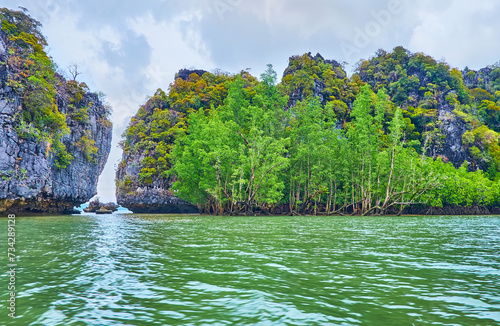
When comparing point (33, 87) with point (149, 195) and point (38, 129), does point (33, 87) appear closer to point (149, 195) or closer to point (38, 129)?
point (38, 129)

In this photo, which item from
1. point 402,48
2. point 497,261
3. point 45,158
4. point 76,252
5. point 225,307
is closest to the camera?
point 225,307

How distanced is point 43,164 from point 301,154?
31513 millimetres

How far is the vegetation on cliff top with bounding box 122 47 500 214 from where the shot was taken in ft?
132

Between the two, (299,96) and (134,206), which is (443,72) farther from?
(134,206)

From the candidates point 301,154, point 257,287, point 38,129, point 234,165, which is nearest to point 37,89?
point 38,129

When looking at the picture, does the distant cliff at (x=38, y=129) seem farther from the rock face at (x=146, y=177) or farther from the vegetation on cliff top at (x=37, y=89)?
the rock face at (x=146, y=177)

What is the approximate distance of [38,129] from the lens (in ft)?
115

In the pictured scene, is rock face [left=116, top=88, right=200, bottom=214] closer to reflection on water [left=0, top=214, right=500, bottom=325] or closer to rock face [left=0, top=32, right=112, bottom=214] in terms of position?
rock face [left=0, top=32, right=112, bottom=214]

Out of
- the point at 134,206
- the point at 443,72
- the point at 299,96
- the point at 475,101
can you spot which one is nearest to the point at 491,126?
the point at 475,101

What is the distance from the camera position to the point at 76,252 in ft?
32.7

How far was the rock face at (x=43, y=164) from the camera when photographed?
99.8 ft

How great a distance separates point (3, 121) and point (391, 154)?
4579cm

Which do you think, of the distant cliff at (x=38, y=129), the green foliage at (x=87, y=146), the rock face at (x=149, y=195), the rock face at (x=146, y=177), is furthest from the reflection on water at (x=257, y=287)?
the rock face at (x=146, y=177)

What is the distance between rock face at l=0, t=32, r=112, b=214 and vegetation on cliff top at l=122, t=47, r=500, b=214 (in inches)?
334
